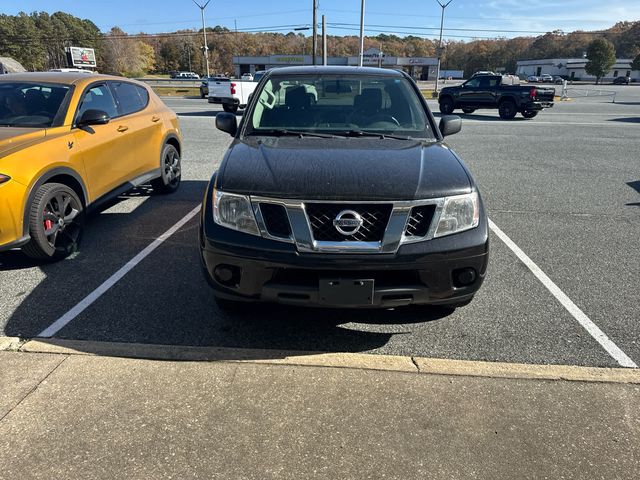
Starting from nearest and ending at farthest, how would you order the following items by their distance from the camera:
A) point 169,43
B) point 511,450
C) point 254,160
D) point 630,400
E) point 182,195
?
point 511,450
point 630,400
point 254,160
point 182,195
point 169,43

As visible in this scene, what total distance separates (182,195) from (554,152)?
8932mm

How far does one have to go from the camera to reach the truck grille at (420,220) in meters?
2.69

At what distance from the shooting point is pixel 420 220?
2.71 m

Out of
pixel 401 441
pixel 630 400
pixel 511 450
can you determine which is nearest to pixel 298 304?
pixel 401 441

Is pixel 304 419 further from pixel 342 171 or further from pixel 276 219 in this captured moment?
pixel 342 171

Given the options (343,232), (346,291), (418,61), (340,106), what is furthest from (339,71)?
(418,61)

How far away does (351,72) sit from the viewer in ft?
14.5

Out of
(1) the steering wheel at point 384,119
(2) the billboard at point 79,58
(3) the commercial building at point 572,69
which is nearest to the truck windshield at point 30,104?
(1) the steering wheel at point 384,119

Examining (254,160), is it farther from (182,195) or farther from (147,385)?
(182,195)

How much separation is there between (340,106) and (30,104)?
331 centimetres

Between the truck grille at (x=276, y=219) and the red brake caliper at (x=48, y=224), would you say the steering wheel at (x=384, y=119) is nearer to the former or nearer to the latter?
the truck grille at (x=276, y=219)

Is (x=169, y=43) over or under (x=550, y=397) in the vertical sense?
over

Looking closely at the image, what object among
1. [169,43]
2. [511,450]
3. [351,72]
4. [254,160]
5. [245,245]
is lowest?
[511,450]

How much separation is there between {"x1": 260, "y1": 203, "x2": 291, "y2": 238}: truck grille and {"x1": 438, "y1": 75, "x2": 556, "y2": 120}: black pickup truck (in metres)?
19.2
